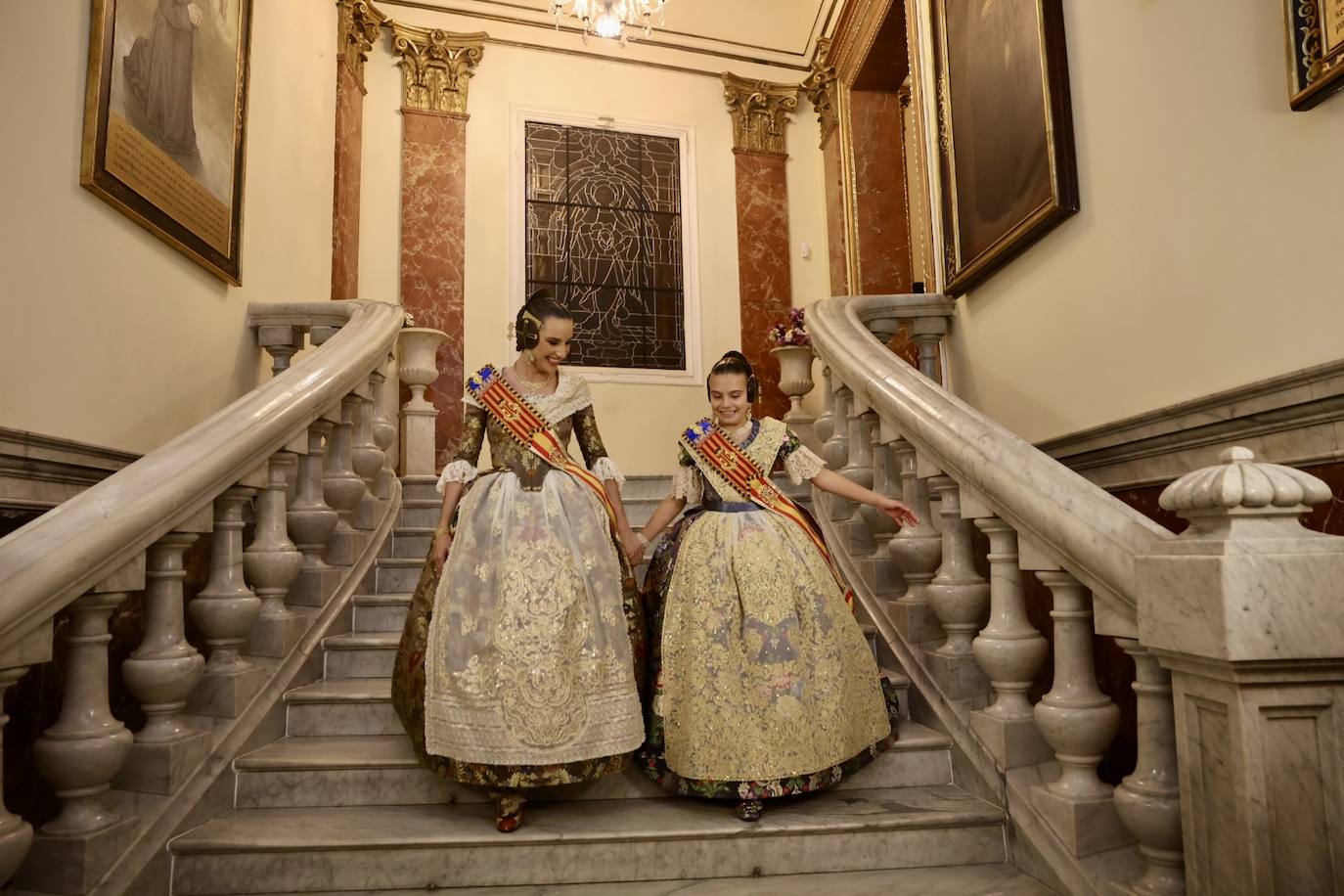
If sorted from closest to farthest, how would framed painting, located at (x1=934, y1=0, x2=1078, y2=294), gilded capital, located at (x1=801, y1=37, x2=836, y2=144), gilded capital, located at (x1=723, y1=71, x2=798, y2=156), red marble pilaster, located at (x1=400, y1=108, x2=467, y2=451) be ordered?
framed painting, located at (x1=934, y1=0, x2=1078, y2=294) → red marble pilaster, located at (x1=400, y1=108, x2=467, y2=451) → gilded capital, located at (x1=801, y1=37, x2=836, y2=144) → gilded capital, located at (x1=723, y1=71, x2=798, y2=156)

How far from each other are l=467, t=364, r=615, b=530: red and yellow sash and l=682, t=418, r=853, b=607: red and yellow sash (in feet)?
1.06

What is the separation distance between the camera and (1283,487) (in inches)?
57.7

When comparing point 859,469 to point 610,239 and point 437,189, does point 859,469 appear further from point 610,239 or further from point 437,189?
point 437,189

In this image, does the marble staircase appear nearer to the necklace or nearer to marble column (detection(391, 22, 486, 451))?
the necklace

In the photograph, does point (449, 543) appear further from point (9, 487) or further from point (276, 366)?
point (276, 366)

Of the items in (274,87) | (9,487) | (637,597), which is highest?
(274,87)

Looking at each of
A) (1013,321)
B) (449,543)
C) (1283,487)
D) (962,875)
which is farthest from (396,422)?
(1283,487)

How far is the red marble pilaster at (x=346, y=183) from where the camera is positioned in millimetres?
5488

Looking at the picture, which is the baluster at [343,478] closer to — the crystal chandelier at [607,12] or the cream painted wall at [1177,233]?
the cream painted wall at [1177,233]

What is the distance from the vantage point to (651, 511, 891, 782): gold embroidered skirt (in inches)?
91.0

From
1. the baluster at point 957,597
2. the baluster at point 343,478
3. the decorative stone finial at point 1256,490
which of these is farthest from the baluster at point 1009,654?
the baluster at point 343,478

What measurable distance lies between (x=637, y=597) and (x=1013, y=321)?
66.9 inches

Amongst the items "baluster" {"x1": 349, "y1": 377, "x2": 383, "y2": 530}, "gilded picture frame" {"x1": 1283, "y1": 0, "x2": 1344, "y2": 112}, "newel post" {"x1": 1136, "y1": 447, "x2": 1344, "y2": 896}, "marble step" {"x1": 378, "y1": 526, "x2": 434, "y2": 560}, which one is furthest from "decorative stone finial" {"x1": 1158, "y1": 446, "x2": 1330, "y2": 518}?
"marble step" {"x1": 378, "y1": 526, "x2": 434, "y2": 560}

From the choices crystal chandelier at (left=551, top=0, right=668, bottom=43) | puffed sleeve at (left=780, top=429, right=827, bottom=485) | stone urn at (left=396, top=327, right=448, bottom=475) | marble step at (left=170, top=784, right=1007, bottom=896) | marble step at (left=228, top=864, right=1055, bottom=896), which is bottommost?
marble step at (left=228, top=864, right=1055, bottom=896)
